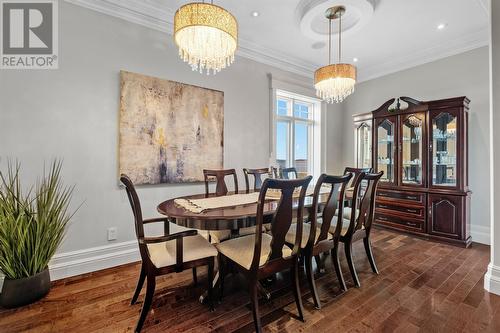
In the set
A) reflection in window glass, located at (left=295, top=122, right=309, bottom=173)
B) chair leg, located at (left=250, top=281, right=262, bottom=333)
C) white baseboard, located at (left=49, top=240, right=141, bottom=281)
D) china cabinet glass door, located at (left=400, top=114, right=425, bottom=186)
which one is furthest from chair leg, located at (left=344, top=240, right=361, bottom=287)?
reflection in window glass, located at (left=295, top=122, right=309, bottom=173)

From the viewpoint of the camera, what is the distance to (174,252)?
174 centimetres

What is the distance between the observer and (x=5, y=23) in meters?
2.17

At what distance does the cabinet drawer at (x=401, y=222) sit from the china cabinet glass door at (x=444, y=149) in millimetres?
636

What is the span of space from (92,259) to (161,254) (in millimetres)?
1314

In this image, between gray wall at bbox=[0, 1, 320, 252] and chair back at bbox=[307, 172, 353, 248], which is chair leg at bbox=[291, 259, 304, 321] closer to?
chair back at bbox=[307, 172, 353, 248]

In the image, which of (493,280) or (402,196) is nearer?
(493,280)

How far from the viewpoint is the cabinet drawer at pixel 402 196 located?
3539 millimetres

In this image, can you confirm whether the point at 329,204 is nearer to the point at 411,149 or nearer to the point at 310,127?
the point at 411,149

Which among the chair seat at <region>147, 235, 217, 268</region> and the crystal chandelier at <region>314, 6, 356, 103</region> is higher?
the crystal chandelier at <region>314, 6, 356, 103</region>

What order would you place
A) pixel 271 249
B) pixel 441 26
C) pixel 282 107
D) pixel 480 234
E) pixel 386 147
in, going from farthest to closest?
pixel 282 107, pixel 386 147, pixel 480 234, pixel 441 26, pixel 271 249

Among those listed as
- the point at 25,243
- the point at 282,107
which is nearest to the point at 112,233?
the point at 25,243

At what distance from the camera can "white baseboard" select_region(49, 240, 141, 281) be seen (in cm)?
230

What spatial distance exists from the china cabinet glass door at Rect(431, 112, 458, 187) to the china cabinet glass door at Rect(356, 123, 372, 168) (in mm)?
948

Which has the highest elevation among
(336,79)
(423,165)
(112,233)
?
(336,79)
